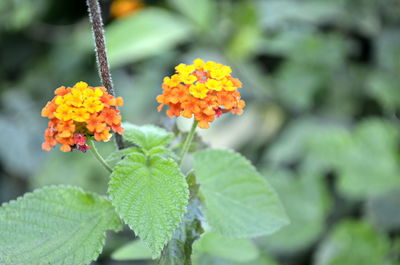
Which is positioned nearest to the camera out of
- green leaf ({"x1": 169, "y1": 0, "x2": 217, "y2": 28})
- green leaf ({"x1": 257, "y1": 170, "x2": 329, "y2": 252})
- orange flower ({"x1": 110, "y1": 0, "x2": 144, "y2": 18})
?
green leaf ({"x1": 257, "y1": 170, "x2": 329, "y2": 252})

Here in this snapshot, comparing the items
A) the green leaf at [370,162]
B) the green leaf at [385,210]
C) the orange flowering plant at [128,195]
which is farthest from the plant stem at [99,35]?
the green leaf at [385,210]

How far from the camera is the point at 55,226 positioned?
88 centimetres

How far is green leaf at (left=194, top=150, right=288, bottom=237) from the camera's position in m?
0.99

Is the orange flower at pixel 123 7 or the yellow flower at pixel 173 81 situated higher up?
the orange flower at pixel 123 7

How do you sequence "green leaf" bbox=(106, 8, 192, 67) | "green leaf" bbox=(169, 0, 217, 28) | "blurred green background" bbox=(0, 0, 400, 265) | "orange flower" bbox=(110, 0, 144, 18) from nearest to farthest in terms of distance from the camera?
"blurred green background" bbox=(0, 0, 400, 265) < "green leaf" bbox=(106, 8, 192, 67) < "green leaf" bbox=(169, 0, 217, 28) < "orange flower" bbox=(110, 0, 144, 18)

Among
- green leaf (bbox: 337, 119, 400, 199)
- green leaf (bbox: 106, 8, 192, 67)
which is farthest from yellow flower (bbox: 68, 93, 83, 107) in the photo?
green leaf (bbox: 106, 8, 192, 67)

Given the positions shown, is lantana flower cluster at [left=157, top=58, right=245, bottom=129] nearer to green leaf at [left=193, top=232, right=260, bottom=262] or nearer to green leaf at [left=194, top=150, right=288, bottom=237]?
green leaf at [left=194, top=150, right=288, bottom=237]

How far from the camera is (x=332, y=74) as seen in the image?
2607mm

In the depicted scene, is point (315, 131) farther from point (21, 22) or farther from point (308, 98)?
point (21, 22)

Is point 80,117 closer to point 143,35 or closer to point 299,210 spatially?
point 299,210

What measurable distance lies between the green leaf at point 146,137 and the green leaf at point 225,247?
0.30m

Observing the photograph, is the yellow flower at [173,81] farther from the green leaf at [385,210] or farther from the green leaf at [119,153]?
the green leaf at [385,210]

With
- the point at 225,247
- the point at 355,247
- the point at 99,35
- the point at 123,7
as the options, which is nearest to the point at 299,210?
the point at 355,247

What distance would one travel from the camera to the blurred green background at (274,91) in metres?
2.05
